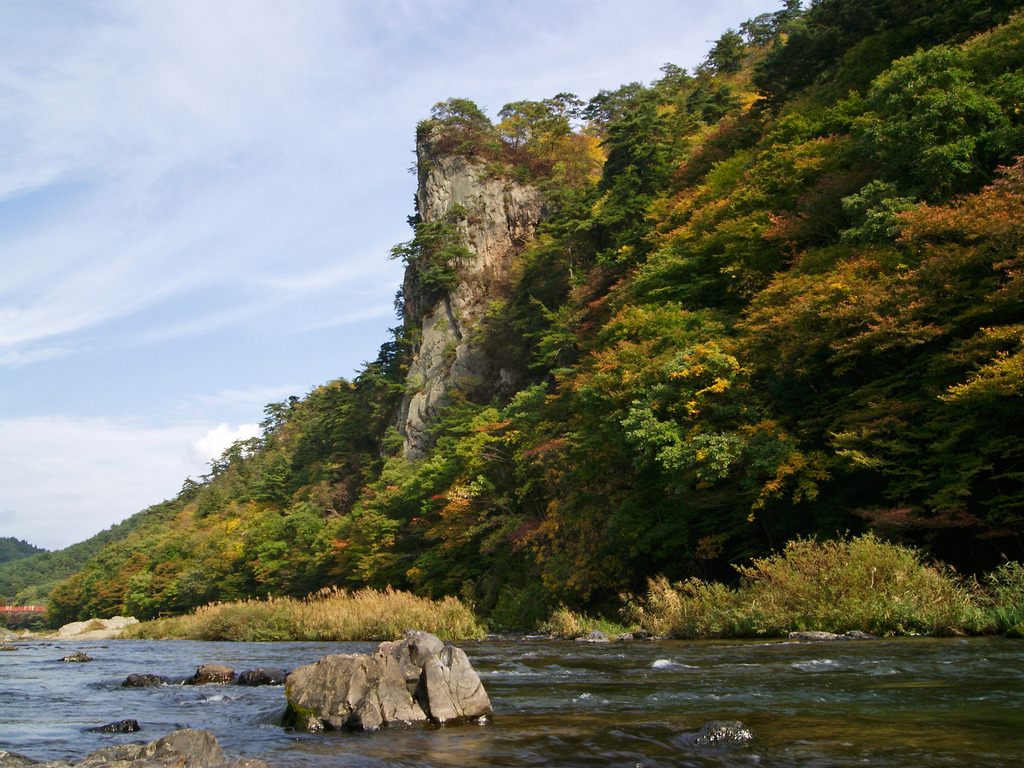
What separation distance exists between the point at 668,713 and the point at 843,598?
830cm

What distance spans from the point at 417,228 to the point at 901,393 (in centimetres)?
4410

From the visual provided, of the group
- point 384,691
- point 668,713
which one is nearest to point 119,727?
point 384,691

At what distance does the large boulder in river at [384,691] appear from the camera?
24.5ft

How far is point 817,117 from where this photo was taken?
26.9 metres

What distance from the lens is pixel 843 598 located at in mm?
13820

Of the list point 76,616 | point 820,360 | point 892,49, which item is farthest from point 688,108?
point 76,616

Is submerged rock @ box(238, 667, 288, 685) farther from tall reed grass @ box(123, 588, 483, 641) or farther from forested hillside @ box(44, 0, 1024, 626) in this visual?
forested hillside @ box(44, 0, 1024, 626)

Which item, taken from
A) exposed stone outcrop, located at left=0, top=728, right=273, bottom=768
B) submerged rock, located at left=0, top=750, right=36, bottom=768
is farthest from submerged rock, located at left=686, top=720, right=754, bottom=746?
submerged rock, located at left=0, top=750, right=36, bottom=768

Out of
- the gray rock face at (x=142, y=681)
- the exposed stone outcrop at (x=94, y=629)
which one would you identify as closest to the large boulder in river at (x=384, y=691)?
the gray rock face at (x=142, y=681)

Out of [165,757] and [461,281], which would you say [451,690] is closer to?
[165,757]

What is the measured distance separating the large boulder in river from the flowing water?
0.25 metres

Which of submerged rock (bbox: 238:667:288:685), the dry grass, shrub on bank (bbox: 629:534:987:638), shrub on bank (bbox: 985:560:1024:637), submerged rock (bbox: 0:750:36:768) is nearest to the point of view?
submerged rock (bbox: 0:750:36:768)

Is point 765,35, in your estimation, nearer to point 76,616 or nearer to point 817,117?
point 817,117

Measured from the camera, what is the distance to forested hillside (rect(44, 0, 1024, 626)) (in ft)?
49.7
